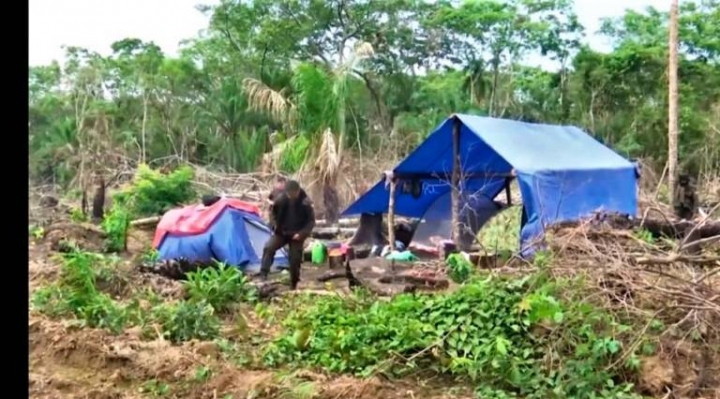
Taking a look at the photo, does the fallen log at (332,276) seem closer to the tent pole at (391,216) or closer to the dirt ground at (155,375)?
the tent pole at (391,216)

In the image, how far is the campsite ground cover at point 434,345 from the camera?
4.99m

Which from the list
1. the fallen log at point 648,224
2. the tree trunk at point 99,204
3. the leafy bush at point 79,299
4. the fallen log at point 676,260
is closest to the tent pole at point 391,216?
the fallen log at point 648,224

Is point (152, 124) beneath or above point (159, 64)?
beneath

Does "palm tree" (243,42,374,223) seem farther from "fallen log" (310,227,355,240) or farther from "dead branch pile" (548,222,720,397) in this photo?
"dead branch pile" (548,222,720,397)

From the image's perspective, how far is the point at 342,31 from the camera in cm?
2764

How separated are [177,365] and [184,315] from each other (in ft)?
3.31

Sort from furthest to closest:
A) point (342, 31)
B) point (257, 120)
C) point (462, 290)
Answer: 1. point (342, 31)
2. point (257, 120)
3. point (462, 290)

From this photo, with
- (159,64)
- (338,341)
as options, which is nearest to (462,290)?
(338,341)

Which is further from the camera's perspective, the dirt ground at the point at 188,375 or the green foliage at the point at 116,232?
the green foliage at the point at 116,232

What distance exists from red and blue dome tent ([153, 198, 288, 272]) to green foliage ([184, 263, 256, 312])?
3.59 meters

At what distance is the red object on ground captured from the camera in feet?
39.0

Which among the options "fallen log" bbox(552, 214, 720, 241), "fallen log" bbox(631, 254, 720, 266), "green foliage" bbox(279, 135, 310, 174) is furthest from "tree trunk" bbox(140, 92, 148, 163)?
"fallen log" bbox(631, 254, 720, 266)

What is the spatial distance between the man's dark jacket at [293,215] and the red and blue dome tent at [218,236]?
203 centimetres

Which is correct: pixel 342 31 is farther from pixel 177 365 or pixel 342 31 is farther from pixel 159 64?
pixel 177 365
